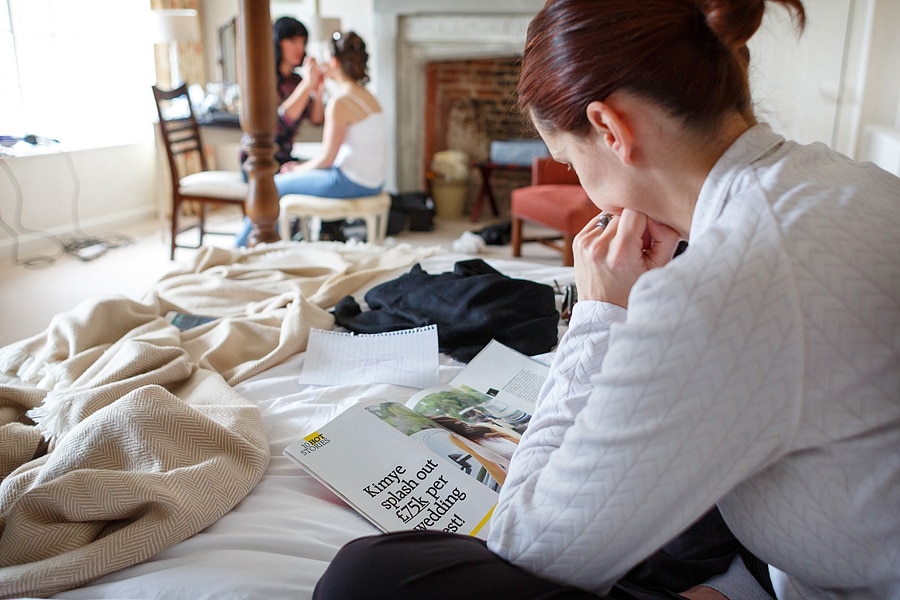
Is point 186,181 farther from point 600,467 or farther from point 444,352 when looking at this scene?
point 600,467

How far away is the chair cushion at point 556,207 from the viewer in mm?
3445

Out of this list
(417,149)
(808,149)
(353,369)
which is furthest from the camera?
(417,149)

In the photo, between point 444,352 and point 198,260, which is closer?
point 444,352

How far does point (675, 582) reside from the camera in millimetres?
859

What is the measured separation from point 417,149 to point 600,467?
4539 millimetres

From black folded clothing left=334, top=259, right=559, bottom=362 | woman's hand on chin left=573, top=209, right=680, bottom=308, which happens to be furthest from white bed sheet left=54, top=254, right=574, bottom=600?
woman's hand on chin left=573, top=209, right=680, bottom=308

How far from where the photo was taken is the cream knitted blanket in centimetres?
82

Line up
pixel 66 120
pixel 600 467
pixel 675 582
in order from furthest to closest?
pixel 66 120
pixel 675 582
pixel 600 467

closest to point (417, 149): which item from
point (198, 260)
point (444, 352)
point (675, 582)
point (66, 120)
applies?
point (66, 120)

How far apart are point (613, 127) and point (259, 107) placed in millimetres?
1753

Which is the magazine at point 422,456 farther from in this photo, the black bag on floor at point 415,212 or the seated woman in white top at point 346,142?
the black bag on floor at point 415,212

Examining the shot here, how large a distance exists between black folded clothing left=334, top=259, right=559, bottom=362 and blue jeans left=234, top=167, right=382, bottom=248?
1.97 m

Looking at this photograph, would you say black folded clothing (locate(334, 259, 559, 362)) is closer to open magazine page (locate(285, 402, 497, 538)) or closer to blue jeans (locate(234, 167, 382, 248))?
open magazine page (locate(285, 402, 497, 538))

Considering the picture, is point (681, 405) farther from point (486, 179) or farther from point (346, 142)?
point (486, 179)
